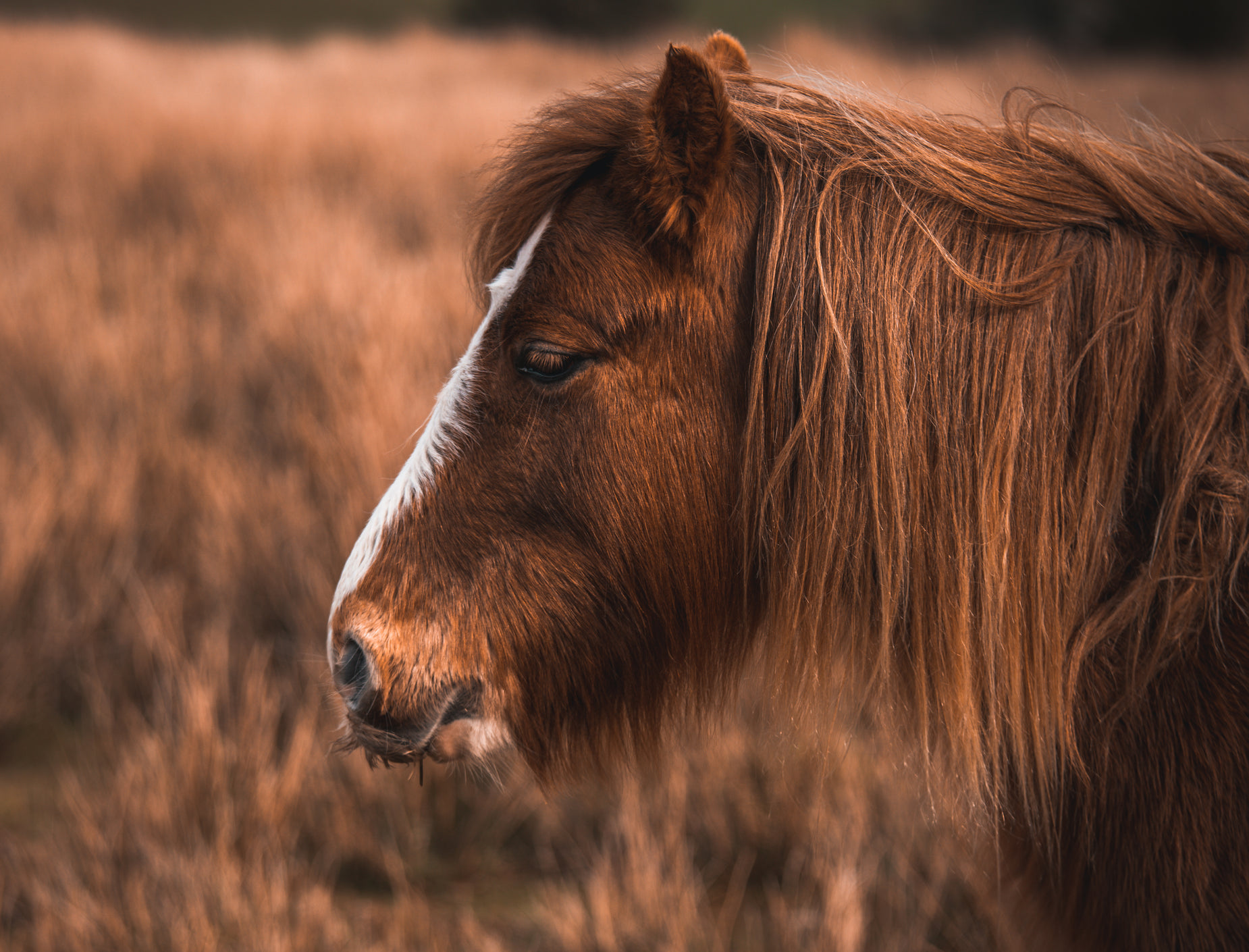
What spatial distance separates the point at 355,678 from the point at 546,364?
57 cm

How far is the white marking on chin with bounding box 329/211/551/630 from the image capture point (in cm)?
135

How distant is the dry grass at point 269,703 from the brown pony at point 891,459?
0.33 metres

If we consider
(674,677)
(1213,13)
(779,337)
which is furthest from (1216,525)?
(1213,13)

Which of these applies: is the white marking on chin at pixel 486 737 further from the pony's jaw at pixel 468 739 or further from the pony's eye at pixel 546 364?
the pony's eye at pixel 546 364

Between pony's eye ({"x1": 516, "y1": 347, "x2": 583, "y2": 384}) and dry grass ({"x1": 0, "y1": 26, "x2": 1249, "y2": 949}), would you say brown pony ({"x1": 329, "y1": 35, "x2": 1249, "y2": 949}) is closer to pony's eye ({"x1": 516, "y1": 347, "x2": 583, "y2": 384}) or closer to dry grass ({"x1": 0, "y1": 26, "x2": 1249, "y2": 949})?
pony's eye ({"x1": 516, "y1": 347, "x2": 583, "y2": 384})

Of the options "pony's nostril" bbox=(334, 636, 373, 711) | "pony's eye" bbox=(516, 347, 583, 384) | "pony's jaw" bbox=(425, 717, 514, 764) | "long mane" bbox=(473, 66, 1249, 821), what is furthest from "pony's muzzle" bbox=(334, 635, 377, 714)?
"long mane" bbox=(473, 66, 1249, 821)

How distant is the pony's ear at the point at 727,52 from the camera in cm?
155

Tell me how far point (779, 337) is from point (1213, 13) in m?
21.5

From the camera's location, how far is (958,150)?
4.38 feet

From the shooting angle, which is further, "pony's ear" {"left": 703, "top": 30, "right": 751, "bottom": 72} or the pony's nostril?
"pony's ear" {"left": 703, "top": 30, "right": 751, "bottom": 72}

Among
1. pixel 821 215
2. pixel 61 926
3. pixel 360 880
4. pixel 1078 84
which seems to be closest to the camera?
pixel 821 215

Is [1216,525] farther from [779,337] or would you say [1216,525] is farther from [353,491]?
[353,491]

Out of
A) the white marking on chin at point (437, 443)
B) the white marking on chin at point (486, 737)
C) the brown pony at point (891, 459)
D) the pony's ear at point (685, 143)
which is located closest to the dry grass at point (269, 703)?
the white marking on chin at point (486, 737)

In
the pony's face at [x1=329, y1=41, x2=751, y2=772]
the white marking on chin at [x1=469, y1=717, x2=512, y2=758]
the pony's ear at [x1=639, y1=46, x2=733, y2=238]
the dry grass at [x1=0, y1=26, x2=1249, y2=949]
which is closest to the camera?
the pony's ear at [x1=639, y1=46, x2=733, y2=238]
